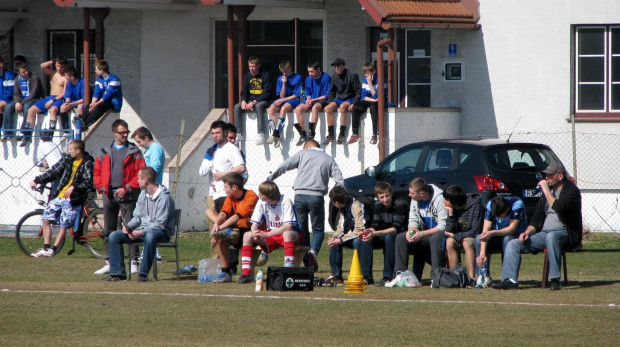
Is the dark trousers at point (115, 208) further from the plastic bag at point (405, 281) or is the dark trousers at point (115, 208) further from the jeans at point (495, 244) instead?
the jeans at point (495, 244)

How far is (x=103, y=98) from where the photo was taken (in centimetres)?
2105

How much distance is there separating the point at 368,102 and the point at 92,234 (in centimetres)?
600

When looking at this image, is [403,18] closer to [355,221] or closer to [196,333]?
[355,221]

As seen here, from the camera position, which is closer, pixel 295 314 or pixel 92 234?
pixel 295 314

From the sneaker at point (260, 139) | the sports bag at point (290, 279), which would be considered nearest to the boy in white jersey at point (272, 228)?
the sports bag at point (290, 279)

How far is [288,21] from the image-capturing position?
2284cm

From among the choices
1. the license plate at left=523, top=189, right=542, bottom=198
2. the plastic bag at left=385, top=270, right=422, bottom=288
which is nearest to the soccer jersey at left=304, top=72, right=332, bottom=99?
the license plate at left=523, top=189, right=542, bottom=198

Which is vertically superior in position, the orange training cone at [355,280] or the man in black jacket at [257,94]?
the man in black jacket at [257,94]

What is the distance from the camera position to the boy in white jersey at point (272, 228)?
12.5 m

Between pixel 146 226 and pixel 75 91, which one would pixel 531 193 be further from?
pixel 75 91

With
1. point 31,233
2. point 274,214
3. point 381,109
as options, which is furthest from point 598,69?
point 31,233

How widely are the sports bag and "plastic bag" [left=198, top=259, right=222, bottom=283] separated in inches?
51.1

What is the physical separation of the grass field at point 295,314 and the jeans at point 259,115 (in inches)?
287

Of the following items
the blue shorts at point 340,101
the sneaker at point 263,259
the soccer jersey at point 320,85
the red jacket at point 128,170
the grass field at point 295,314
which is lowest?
the grass field at point 295,314
